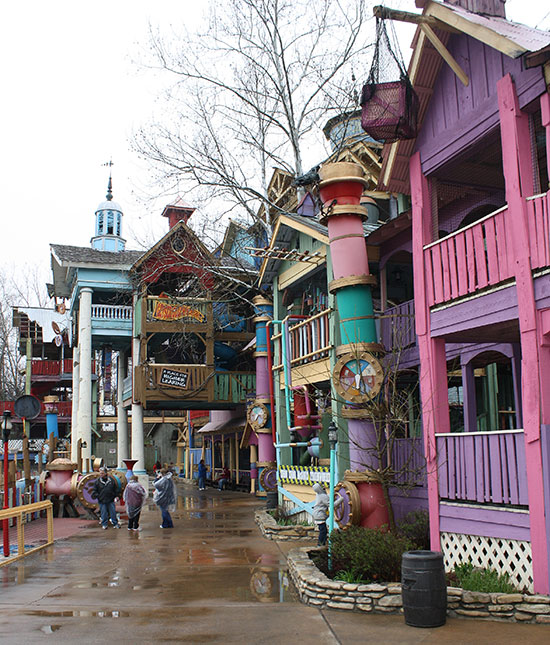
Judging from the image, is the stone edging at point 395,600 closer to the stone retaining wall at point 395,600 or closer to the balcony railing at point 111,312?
the stone retaining wall at point 395,600

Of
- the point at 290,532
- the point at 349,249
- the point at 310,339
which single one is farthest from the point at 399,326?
the point at 290,532

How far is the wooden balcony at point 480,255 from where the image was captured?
9000mm

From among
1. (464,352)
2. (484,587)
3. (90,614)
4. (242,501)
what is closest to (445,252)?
(464,352)

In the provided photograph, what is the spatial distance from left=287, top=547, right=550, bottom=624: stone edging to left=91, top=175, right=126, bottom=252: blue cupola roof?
103 ft

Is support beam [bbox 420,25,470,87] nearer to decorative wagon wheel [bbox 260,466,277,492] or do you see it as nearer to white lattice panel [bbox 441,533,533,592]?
white lattice panel [bbox 441,533,533,592]

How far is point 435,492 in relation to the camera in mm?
10805

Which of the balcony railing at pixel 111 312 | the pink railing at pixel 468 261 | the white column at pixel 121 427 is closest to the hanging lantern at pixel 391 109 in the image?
the pink railing at pixel 468 261

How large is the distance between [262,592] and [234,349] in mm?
19982

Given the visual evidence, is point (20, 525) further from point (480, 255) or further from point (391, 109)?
point (391, 109)

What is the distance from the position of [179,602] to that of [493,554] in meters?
4.23

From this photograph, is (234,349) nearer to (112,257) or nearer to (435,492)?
(112,257)

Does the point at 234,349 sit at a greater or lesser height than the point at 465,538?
greater

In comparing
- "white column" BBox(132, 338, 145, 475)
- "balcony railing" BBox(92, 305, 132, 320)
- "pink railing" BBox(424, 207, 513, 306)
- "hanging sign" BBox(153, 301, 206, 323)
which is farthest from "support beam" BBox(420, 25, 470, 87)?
"balcony railing" BBox(92, 305, 132, 320)

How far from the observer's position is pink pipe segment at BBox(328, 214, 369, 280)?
546 inches
